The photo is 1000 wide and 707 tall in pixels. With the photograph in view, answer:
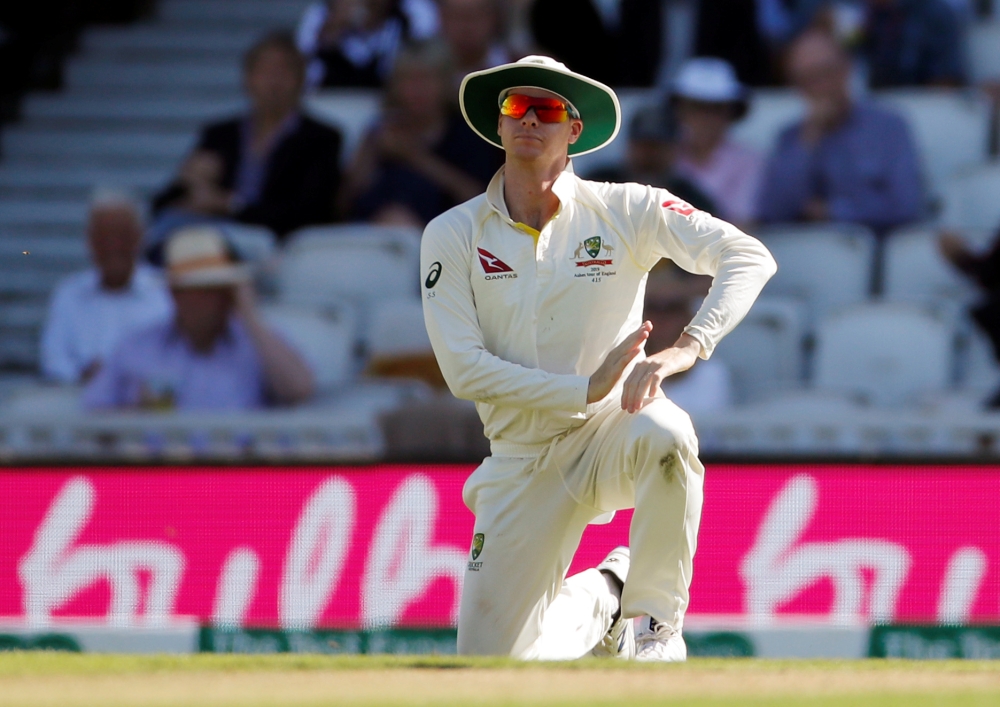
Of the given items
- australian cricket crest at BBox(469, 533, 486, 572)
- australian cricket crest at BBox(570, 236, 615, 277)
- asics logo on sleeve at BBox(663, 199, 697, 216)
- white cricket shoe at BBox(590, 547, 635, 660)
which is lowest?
white cricket shoe at BBox(590, 547, 635, 660)

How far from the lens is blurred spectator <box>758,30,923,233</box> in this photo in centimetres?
855

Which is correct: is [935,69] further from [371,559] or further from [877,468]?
[371,559]

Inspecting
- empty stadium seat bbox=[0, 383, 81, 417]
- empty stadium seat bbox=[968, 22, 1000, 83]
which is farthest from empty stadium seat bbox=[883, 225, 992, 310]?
empty stadium seat bbox=[0, 383, 81, 417]

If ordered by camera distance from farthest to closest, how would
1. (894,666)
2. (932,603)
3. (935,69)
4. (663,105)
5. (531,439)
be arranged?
(935,69) < (663,105) < (932,603) < (531,439) < (894,666)

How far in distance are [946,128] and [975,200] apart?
0.61 metres

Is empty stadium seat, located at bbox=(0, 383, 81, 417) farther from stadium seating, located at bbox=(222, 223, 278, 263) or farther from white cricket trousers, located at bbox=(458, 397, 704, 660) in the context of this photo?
white cricket trousers, located at bbox=(458, 397, 704, 660)

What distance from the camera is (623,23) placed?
975 centimetres

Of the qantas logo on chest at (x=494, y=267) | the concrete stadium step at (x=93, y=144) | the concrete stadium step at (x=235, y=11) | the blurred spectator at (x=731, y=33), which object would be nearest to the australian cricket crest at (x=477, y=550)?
the qantas logo on chest at (x=494, y=267)

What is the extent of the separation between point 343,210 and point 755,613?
418cm

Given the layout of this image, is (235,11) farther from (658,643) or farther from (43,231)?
(658,643)

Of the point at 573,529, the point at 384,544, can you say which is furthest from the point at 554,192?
the point at 384,544

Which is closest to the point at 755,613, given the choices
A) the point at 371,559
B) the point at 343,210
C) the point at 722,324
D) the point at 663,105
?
the point at 371,559

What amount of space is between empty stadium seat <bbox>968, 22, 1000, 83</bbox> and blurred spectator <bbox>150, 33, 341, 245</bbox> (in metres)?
3.89

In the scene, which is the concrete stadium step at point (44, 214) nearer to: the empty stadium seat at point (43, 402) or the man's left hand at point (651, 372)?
the empty stadium seat at point (43, 402)
